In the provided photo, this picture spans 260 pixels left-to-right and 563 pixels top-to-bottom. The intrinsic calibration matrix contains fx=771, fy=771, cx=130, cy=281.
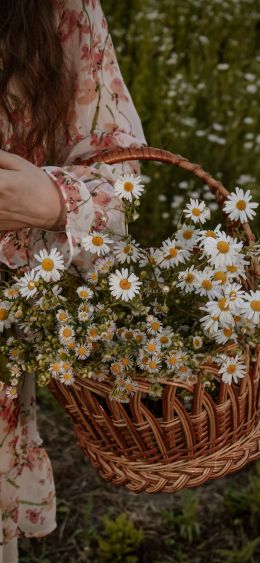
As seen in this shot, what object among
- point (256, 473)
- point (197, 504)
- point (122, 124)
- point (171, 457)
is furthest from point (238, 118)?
point (171, 457)

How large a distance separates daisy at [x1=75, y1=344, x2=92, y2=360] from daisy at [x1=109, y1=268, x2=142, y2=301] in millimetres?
74

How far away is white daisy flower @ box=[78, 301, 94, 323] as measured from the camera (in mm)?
927

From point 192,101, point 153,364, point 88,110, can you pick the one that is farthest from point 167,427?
point 192,101

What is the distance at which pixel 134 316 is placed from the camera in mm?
1008

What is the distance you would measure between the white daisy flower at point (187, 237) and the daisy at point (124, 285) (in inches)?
5.0

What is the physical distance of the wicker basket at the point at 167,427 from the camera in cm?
100

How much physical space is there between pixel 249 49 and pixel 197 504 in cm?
259

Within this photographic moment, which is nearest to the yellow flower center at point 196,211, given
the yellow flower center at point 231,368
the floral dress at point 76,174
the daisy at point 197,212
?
the daisy at point 197,212

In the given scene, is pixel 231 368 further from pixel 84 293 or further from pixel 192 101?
pixel 192 101

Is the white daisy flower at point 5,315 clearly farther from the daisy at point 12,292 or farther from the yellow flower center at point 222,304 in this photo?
the yellow flower center at point 222,304

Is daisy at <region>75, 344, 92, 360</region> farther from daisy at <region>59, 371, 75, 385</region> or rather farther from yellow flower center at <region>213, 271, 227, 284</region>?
yellow flower center at <region>213, 271, 227, 284</region>

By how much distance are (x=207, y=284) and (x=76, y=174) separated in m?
0.25

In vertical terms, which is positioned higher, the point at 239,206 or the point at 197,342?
the point at 239,206

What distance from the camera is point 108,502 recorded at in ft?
6.75
